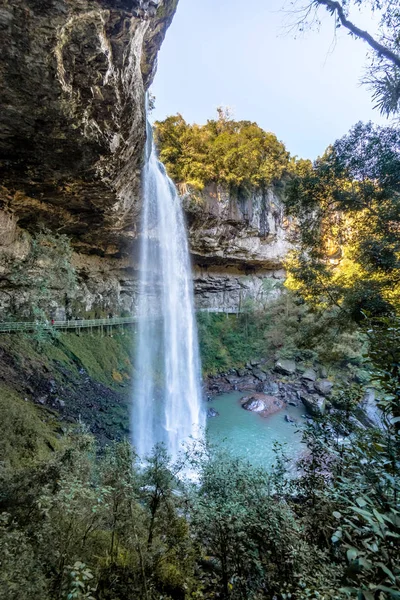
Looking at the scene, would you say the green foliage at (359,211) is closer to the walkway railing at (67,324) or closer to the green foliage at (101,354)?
the walkway railing at (67,324)

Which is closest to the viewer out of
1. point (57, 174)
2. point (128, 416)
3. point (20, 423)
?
point (20, 423)

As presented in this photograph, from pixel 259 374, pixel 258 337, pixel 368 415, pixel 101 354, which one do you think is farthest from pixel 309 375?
pixel 101 354

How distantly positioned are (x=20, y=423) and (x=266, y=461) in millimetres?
8050

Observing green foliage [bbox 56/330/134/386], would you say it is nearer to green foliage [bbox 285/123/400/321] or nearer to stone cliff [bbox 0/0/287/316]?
stone cliff [bbox 0/0/287/316]

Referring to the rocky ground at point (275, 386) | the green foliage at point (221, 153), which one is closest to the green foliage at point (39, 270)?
the green foliage at point (221, 153)

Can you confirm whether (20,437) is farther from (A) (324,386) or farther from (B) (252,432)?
(A) (324,386)

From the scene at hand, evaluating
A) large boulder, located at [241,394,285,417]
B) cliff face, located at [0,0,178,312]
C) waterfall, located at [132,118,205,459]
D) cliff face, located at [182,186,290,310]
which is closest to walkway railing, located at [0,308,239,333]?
waterfall, located at [132,118,205,459]

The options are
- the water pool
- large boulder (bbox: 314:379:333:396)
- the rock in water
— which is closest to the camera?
the water pool

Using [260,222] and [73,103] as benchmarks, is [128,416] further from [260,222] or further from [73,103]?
[260,222]

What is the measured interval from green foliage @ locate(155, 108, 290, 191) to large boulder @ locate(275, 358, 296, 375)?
1286cm

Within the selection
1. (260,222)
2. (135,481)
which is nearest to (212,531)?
(135,481)

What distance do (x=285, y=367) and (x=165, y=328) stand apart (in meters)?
8.51

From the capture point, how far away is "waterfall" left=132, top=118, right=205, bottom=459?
13203 mm

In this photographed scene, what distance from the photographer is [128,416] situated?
11.6m
